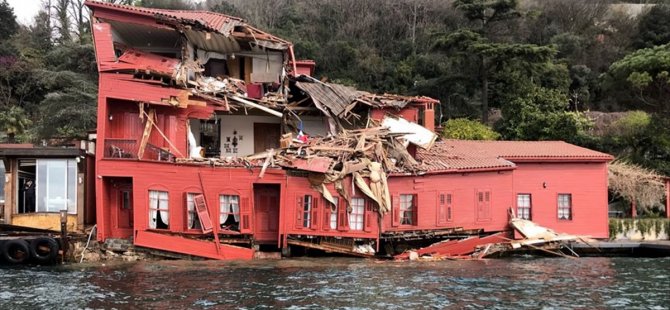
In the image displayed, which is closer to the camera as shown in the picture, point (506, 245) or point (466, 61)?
point (506, 245)

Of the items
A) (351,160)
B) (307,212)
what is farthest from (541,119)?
(307,212)

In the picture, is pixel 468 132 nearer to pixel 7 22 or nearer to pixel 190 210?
pixel 190 210

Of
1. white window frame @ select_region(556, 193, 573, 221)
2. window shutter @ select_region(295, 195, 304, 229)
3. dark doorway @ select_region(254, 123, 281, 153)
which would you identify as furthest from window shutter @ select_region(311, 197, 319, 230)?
white window frame @ select_region(556, 193, 573, 221)

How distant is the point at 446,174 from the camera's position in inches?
1110

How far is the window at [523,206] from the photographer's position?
1206 inches

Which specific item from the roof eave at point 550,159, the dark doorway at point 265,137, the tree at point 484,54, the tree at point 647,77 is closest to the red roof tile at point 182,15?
the dark doorway at point 265,137

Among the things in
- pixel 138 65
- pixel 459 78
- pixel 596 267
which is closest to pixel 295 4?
pixel 459 78

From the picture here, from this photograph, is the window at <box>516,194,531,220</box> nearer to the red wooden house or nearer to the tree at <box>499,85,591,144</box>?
the red wooden house

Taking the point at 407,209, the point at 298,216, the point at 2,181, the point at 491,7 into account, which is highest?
the point at 491,7

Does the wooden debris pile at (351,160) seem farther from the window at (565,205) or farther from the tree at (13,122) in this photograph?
the tree at (13,122)

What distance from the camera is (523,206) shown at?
30.8 metres

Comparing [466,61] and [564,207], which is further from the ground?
[466,61]

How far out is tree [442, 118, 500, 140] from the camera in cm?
3903

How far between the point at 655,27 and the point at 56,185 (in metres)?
49.7
